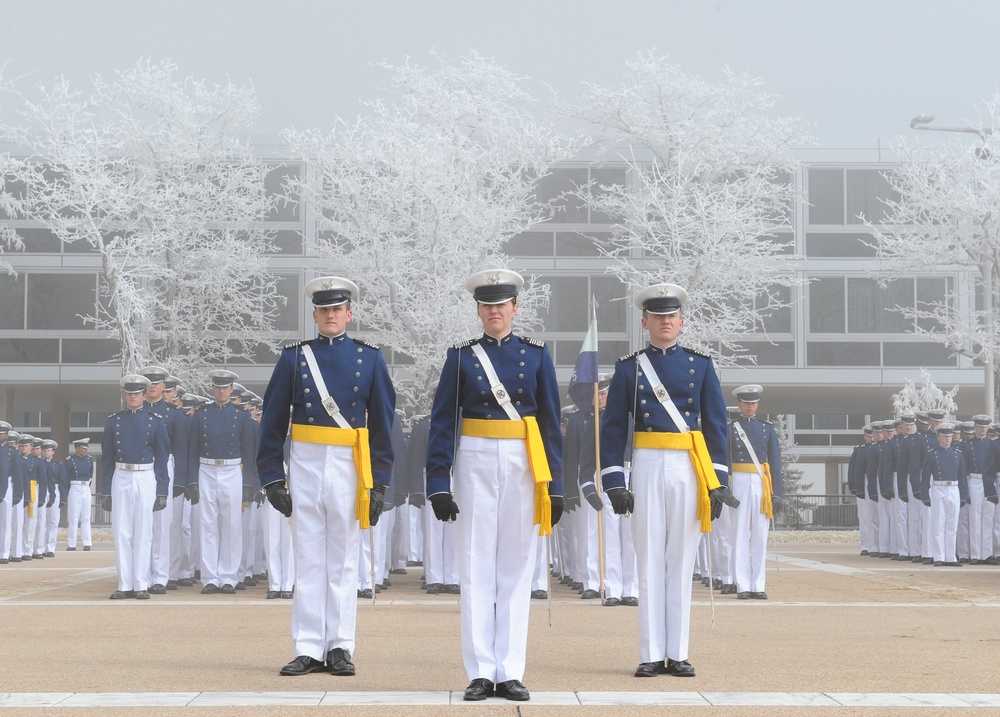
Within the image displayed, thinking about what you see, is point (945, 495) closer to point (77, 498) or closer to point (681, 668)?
point (681, 668)

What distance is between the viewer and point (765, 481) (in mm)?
14938

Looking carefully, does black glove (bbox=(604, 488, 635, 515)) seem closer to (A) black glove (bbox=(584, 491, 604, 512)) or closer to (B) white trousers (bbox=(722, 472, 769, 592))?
(A) black glove (bbox=(584, 491, 604, 512))

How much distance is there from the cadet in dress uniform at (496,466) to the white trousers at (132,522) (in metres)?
7.31

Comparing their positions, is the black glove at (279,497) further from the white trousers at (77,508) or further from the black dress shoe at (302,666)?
the white trousers at (77,508)

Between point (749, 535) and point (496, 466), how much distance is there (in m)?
7.68

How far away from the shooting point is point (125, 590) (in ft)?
45.8

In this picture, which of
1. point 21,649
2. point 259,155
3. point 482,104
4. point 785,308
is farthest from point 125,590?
point 785,308

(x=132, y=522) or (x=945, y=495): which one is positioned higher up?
(x=132, y=522)


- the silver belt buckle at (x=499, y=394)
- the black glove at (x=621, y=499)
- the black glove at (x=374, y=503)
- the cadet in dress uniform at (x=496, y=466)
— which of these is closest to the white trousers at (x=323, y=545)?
the black glove at (x=374, y=503)

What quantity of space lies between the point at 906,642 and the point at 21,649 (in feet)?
19.5

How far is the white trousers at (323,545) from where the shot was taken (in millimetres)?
7824

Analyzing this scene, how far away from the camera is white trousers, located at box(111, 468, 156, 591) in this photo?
1388 centimetres

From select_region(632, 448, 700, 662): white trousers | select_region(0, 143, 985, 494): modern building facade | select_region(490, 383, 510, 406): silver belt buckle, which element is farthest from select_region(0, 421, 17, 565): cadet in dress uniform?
select_region(0, 143, 985, 494): modern building facade

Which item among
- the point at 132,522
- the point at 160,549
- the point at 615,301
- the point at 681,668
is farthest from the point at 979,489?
the point at 615,301
